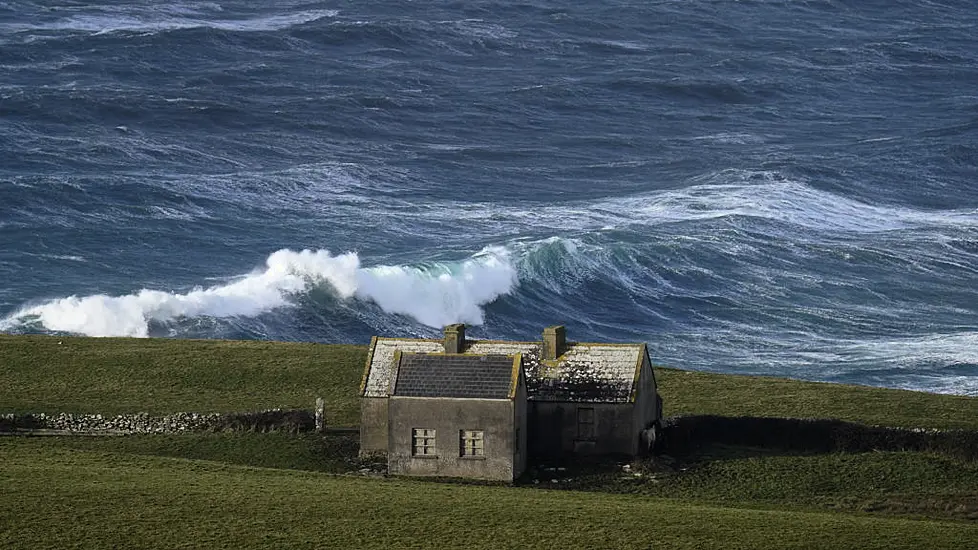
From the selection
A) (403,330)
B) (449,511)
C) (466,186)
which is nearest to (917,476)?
(449,511)

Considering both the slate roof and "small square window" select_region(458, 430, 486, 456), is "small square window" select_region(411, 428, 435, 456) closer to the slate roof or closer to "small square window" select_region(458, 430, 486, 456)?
"small square window" select_region(458, 430, 486, 456)

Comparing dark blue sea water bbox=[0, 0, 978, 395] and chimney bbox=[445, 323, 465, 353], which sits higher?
dark blue sea water bbox=[0, 0, 978, 395]

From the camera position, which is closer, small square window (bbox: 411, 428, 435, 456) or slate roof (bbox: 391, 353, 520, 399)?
slate roof (bbox: 391, 353, 520, 399)

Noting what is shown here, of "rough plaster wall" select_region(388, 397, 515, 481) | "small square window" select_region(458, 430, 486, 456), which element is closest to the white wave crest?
"rough plaster wall" select_region(388, 397, 515, 481)

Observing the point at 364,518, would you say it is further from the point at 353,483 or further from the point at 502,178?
the point at 502,178

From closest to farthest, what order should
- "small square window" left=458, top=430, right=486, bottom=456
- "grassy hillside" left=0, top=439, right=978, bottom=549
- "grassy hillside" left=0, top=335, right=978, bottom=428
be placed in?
"grassy hillside" left=0, top=439, right=978, bottom=549, "small square window" left=458, top=430, right=486, bottom=456, "grassy hillside" left=0, top=335, right=978, bottom=428

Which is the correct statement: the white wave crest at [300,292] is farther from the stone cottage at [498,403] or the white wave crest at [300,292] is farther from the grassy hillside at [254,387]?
the stone cottage at [498,403]
